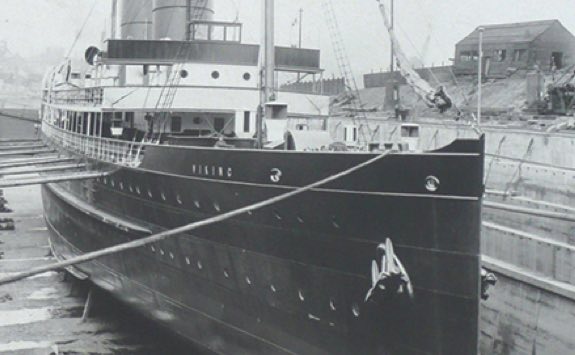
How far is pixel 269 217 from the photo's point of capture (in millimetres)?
9203

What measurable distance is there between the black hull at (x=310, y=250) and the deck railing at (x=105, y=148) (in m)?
0.47

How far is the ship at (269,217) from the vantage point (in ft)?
25.0

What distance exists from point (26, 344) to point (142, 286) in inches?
123

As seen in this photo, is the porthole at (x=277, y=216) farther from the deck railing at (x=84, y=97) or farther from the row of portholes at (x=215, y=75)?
the deck railing at (x=84, y=97)

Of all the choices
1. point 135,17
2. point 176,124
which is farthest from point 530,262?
point 135,17

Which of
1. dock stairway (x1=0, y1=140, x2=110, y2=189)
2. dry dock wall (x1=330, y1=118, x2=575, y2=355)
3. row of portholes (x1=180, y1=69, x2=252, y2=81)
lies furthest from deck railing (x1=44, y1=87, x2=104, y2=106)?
dry dock wall (x1=330, y1=118, x2=575, y2=355)

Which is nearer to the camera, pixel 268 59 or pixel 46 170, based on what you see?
pixel 268 59

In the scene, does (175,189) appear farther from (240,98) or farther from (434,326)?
(434,326)

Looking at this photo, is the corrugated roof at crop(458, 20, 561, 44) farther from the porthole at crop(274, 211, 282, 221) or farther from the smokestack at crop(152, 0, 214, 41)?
the porthole at crop(274, 211, 282, 221)

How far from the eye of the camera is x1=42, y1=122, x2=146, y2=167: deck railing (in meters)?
12.9

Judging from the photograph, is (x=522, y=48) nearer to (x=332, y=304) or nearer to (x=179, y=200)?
(x=179, y=200)

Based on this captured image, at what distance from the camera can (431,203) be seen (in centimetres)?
755

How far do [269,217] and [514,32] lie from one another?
37.5m

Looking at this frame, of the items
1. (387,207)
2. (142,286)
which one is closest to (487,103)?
(142,286)
